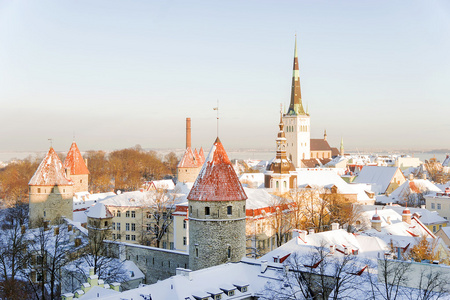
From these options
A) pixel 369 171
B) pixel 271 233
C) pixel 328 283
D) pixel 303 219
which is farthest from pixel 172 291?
pixel 369 171

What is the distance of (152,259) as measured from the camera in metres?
30.6

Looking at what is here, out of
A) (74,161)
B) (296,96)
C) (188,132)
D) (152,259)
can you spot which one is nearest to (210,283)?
(152,259)

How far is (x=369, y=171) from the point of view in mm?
87312

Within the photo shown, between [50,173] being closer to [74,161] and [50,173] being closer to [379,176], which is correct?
[74,161]

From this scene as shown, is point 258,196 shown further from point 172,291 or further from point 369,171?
point 369,171

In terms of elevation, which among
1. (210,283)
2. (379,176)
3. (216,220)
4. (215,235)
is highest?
(216,220)

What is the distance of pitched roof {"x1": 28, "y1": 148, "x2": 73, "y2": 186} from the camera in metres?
45.7

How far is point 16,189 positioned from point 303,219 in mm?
48138

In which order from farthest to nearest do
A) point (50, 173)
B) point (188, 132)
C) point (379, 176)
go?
point (379, 176) < point (188, 132) < point (50, 173)

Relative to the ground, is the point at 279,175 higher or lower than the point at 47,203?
higher

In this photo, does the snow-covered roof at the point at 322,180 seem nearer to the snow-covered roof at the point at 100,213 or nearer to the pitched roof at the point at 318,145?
the snow-covered roof at the point at 100,213

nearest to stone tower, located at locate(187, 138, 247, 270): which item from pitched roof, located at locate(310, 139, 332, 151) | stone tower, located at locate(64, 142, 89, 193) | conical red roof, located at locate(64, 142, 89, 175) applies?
stone tower, located at locate(64, 142, 89, 193)

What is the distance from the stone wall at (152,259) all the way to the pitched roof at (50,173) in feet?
50.7

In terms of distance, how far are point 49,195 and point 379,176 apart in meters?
56.9
